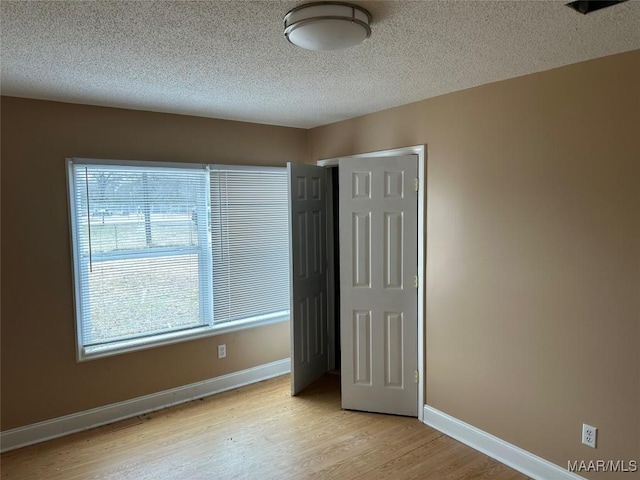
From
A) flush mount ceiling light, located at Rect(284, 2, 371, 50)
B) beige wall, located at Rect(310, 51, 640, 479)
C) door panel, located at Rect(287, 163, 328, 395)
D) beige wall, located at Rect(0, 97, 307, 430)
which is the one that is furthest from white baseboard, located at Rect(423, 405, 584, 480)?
flush mount ceiling light, located at Rect(284, 2, 371, 50)

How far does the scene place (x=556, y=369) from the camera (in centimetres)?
244

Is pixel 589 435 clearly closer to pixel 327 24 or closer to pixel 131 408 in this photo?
pixel 327 24

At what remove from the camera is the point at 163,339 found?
3488 mm

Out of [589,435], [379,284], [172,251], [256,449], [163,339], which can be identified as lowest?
[256,449]

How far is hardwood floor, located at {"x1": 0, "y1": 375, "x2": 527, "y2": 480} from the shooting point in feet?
8.62

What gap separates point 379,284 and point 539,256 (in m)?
1.19

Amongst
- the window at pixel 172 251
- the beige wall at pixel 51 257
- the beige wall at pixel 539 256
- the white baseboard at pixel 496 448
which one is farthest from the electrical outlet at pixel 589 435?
the beige wall at pixel 51 257

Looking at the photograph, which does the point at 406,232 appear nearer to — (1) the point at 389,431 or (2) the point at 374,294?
(2) the point at 374,294

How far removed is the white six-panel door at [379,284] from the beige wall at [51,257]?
148 cm

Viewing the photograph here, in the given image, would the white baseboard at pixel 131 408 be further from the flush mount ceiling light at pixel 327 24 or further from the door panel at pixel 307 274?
the flush mount ceiling light at pixel 327 24

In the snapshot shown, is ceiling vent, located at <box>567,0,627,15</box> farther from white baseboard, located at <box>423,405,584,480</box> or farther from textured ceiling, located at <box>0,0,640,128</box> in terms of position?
white baseboard, located at <box>423,405,584,480</box>

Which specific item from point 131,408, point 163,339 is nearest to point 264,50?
point 163,339

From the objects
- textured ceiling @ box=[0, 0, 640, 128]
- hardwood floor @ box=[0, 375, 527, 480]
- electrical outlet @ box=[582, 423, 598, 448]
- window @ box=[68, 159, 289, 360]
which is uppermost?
textured ceiling @ box=[0, 0, 640, 128]

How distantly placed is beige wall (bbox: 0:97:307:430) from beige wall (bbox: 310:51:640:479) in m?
2.11
